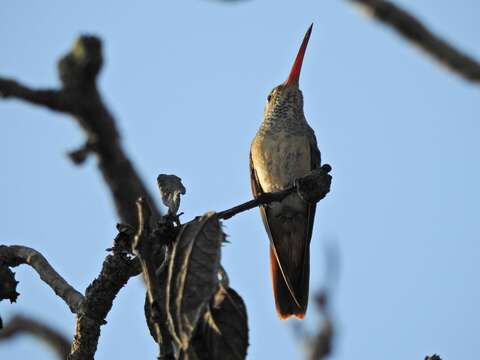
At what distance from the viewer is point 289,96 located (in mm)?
8242

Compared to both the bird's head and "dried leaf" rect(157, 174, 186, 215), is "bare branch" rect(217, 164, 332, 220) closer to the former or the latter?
"dried leaf" rect(157, 174, 186, 215)

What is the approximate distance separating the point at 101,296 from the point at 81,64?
1.13 metres

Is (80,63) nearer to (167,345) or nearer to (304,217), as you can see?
(167,345)

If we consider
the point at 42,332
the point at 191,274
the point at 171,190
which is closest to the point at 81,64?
the point at 171,190

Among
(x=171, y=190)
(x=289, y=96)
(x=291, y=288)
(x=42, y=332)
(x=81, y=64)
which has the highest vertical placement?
(x=289, y=96)

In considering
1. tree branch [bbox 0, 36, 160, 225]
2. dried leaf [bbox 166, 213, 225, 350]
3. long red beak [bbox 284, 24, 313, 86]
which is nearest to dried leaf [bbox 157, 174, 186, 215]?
dried leaf [bbox 166, 213, 225, 350]

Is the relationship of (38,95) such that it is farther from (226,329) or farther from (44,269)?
(226,329)

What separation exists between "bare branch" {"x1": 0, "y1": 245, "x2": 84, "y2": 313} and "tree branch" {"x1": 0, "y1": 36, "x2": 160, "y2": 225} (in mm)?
578

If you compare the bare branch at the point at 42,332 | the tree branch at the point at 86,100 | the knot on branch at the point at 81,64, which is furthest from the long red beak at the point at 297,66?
the knot on branch at the point at 81,64

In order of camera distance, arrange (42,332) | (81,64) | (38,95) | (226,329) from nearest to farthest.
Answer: (226,329)
(81,64)
(38,95)
(42,332)

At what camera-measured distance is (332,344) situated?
378cm

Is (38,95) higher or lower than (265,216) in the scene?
lower

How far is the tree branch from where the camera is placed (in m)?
3.34

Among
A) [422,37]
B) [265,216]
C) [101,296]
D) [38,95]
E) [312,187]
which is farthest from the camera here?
[265,216]
